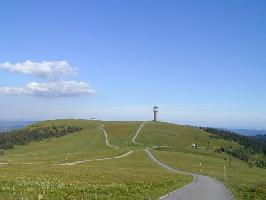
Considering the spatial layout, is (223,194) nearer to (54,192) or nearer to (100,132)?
(54,192)

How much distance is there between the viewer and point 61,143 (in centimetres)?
17125

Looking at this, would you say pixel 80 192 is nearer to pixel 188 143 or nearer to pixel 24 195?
pixel 24 195

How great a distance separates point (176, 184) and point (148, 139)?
5126 inches

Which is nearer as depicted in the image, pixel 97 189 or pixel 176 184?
pixel 97 189

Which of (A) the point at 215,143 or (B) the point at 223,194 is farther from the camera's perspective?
(A) the point at 215,143

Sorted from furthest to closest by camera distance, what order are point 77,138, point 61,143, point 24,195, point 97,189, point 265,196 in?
point 77,138
point 61,143
point 265,196
point 97,189
point 24,195

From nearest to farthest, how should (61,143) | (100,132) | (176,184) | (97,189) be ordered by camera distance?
(97,189) < (176,184) < (61,143) < (100,132)

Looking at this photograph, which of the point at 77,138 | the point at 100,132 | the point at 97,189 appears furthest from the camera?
the point at 100,132

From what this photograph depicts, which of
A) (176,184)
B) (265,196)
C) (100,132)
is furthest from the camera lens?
(100,132)

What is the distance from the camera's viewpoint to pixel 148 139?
576ft

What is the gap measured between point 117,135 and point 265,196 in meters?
148

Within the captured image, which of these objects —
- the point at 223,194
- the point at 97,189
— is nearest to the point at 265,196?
the point at 223,194

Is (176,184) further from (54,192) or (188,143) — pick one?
(188,143)

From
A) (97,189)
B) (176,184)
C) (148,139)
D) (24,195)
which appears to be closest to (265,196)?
(176,184)
